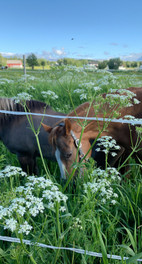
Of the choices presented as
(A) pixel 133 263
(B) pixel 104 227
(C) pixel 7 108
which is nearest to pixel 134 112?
(B) pixel 104 227

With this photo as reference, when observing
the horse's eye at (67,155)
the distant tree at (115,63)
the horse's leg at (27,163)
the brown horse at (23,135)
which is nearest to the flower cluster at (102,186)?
the horse's eye at (67,155)

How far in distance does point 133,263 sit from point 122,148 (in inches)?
75.6

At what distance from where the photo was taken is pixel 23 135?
366 centimetres

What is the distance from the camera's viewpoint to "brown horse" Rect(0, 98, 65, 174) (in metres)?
3.62

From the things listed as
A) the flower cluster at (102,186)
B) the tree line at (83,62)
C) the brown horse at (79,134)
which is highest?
the tree line at (83,62)

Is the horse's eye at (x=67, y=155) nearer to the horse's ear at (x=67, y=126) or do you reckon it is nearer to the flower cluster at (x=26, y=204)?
the horse's ear at (x=67, y=126)

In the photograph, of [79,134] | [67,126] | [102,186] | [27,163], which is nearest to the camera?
[102,186]

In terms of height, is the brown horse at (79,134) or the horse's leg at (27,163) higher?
the brown horse at (79,134)

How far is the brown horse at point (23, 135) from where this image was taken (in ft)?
11.9

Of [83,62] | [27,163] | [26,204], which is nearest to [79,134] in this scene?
[83,62]

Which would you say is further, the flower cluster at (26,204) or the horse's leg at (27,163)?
the horse's leg at (27,163)

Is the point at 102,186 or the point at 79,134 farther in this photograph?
the point at 79,134

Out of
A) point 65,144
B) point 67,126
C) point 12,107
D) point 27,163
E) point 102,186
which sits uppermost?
point 12,107

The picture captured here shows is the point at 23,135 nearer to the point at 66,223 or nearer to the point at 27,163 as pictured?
the point at 27,163
